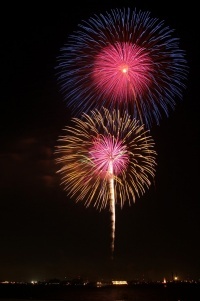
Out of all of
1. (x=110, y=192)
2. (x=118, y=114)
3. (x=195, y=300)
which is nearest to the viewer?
(x=118, y=114)

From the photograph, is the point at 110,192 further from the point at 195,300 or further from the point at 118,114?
the point at 195,300

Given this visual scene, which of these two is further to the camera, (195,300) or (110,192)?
(195,300)

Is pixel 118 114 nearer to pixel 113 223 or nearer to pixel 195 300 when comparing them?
pixel 113 223

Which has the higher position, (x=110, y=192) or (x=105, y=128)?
(x=105, y=128)

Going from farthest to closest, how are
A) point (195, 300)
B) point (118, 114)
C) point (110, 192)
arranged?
point (195, 300) → point (110, 192) → point (118, 114)

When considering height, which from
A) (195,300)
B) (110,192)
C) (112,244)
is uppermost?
(195,300)

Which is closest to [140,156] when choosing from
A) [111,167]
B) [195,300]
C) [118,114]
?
[111,167]

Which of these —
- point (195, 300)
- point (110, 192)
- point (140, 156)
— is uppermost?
point (195, 300)

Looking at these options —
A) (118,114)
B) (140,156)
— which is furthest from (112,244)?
(118,114)

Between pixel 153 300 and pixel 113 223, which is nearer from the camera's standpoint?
Answer: pixel 113 223
